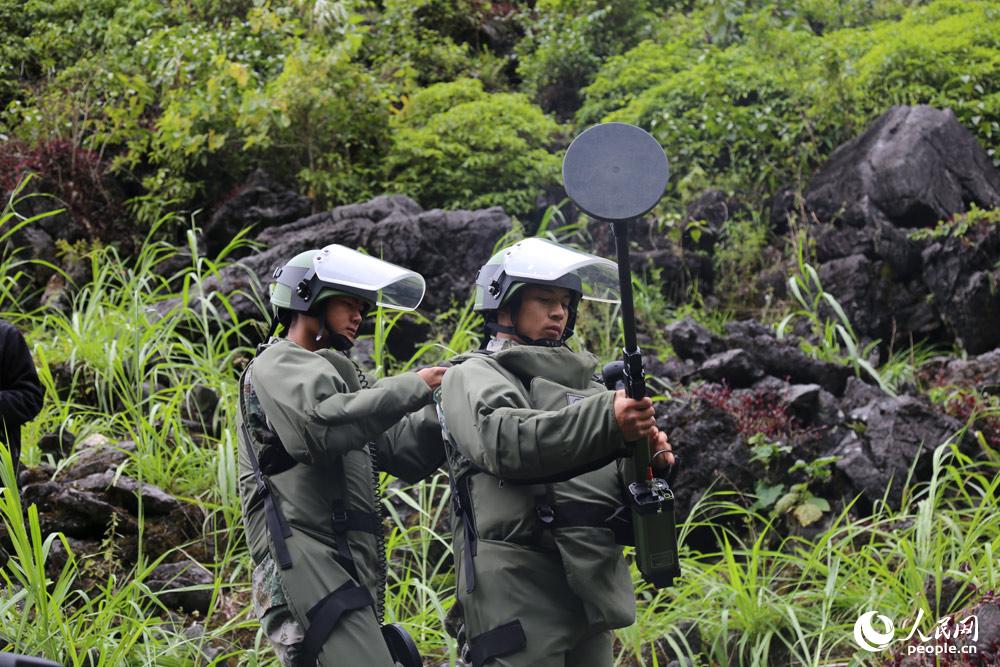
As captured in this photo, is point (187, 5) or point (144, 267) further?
point (187, 5)

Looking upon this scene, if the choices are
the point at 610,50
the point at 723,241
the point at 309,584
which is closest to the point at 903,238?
the point at 723,241

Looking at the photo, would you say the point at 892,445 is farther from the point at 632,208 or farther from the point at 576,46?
the point at 576,46

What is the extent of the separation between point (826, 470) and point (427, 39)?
7.38m

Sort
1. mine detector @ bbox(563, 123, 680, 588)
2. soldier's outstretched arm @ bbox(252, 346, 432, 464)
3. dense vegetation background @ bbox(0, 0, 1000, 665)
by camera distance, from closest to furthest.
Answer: mine detector @ bbox(563, 123, 680, 588) < soldier's outstretched arm @ bbox(252, 346, 432, 464) < dense vegetation background @ bbox(0, 0, 1000, 665)

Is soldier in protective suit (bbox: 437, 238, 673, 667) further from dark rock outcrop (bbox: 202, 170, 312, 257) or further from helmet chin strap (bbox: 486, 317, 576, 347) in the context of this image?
dark rock outcrop (bbox: 202, 170, 312, 257)

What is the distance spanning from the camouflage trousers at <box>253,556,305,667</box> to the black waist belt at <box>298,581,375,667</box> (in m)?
0.03

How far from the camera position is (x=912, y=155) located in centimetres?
772

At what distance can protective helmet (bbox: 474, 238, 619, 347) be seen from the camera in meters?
3.08

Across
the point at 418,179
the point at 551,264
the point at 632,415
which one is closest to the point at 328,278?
the point at 551,264

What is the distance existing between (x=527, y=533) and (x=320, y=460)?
2.15 feet

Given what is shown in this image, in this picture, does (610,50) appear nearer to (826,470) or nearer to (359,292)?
(826,470)

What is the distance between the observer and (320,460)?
300 cm

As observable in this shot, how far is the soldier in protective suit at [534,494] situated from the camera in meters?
2.69

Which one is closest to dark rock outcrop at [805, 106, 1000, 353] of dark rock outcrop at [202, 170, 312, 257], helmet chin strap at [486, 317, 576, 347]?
dark rock outcrop at [202, 170, 312, 257]
